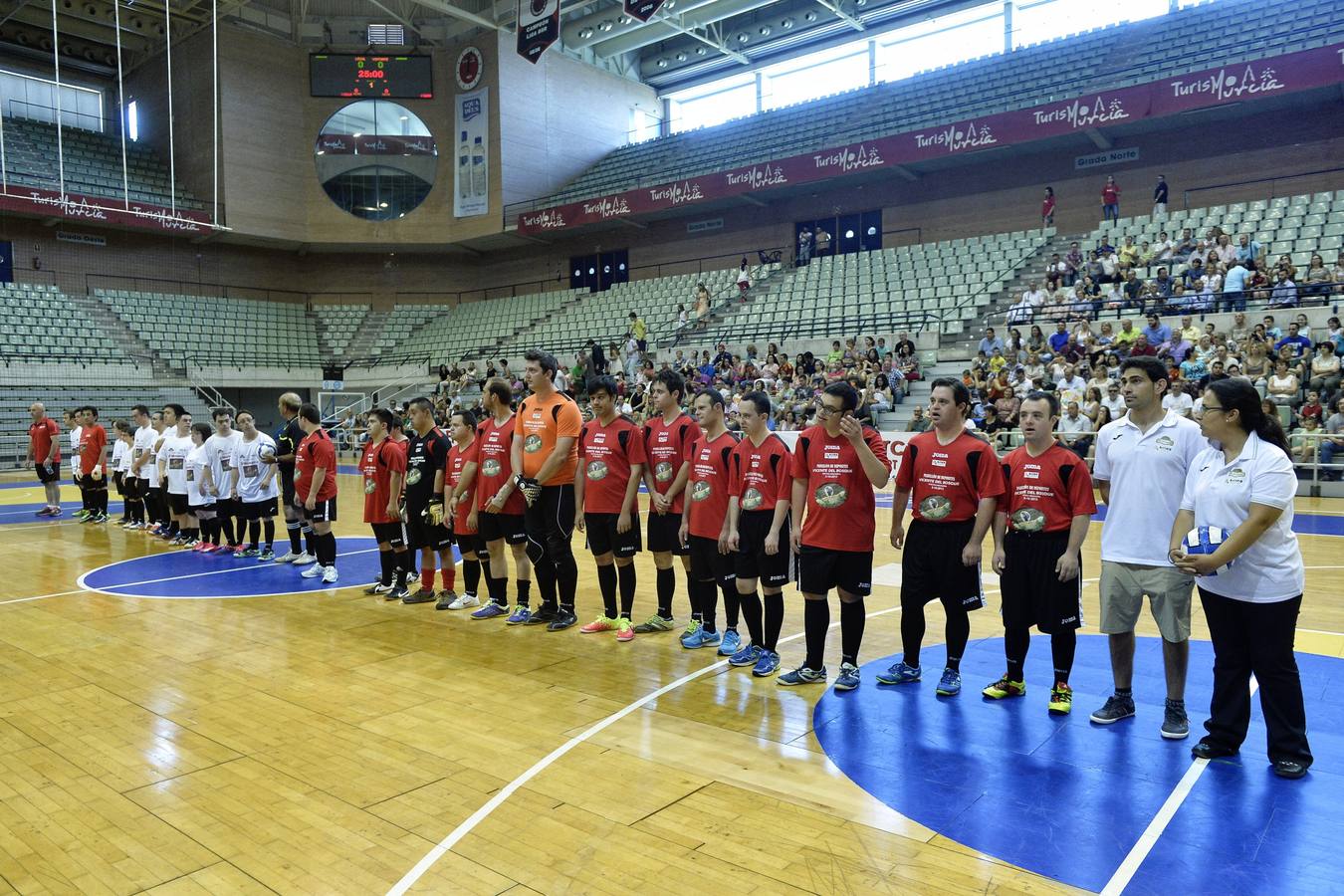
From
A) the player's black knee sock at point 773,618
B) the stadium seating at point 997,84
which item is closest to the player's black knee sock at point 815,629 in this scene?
the player's black knee sock at point 773,618

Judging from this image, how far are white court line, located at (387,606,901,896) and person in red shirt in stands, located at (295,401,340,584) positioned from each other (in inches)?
196

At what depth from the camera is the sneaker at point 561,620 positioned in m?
6.79

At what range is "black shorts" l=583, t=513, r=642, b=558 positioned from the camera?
6434 mm

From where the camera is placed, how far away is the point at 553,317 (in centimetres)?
3109

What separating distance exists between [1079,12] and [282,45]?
26.8m

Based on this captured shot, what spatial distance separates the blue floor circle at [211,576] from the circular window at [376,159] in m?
24.8

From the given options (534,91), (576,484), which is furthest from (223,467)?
(534,91)

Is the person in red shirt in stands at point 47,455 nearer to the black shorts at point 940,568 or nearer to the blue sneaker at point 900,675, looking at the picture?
the blue sneaker at point 900,675

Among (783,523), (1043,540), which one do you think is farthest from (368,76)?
(1043,540)

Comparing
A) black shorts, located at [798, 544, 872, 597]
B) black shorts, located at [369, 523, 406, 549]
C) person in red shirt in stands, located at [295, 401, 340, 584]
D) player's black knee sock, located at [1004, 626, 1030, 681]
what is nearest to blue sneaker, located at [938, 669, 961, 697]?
player's black knee sock, located at [1004, 626, 1030, 681]

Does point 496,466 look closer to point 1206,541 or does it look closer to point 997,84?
point 1206,541

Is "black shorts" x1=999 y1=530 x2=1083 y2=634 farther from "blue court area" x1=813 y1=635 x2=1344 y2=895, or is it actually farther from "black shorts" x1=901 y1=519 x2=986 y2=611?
"blue court area" x1=813 y1=635 x2=1344 y2=895

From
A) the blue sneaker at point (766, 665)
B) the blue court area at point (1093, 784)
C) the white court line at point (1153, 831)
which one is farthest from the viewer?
the blue sneaker at point (766, 665)

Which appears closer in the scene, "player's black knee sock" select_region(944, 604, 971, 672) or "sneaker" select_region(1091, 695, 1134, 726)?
"sneaker" select_region(1091, 695, 1134, 726)
